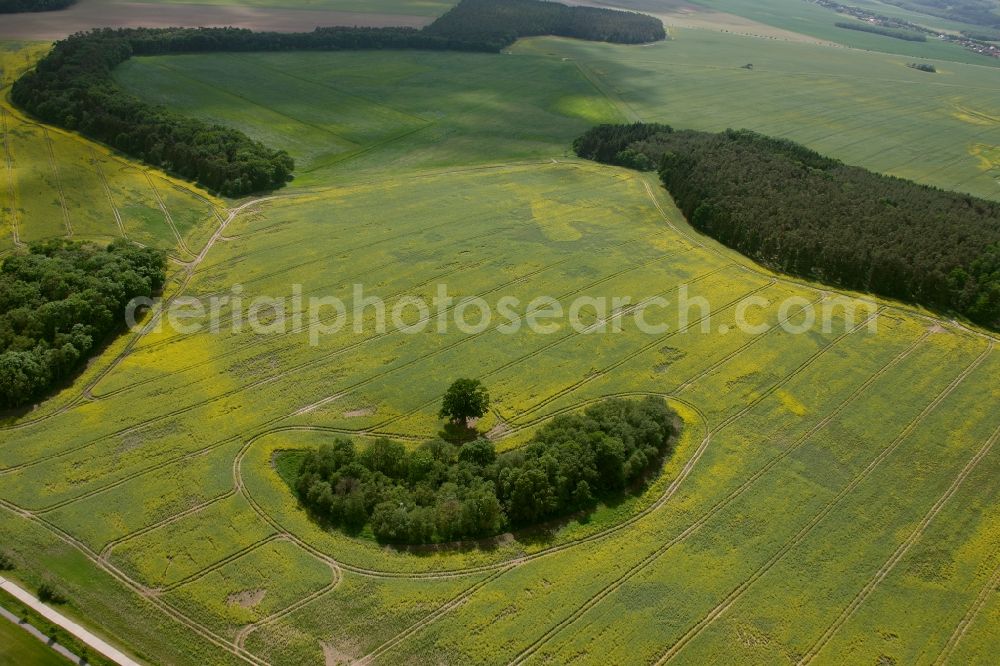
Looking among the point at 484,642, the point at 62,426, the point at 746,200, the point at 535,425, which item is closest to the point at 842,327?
the point at 746,200

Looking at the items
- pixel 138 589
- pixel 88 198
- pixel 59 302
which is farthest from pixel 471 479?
pixel 88 198

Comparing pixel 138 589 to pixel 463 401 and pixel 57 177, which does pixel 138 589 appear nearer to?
pixel 463 401

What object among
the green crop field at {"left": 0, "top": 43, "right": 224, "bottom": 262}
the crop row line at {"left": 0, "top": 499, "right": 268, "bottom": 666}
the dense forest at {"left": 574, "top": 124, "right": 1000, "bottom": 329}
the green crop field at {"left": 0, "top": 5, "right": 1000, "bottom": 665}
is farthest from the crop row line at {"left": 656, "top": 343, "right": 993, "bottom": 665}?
the green crop field at {"left": 0, "top": 43, "right": 224, "bottom": 262}

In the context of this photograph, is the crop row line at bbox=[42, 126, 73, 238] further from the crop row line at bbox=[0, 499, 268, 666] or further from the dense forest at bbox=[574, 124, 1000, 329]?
the dense forest at bbox=[574, 124, 1000, 329]

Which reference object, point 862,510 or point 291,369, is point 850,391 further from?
point 291,369

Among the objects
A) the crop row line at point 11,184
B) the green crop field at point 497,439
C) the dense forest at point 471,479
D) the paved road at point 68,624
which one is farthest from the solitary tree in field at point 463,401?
the crop row line at point 11,184

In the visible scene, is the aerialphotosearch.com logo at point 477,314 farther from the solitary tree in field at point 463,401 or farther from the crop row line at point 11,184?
the crop row line at point 11,184
